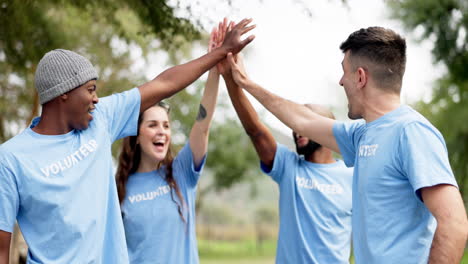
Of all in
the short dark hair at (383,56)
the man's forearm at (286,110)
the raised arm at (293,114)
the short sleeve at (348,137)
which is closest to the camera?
the short dark hair at (383,56)

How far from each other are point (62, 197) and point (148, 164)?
63.9 inches

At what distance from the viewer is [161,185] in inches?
178

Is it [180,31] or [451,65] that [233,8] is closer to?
[180,31]

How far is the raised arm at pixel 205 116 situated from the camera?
14.9ft

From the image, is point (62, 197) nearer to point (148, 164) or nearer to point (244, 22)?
point (148, 164)

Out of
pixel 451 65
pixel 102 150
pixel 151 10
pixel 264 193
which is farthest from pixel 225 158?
pixel 264 193

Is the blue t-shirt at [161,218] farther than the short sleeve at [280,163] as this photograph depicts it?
No

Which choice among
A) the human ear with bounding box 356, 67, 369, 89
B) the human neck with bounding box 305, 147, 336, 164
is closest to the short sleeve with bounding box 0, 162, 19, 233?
the human ear with bounding box 356, 67, 369, 89

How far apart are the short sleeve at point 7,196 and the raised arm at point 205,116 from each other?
172 centimetres

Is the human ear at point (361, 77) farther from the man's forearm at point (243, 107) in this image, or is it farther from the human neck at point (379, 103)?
the man's forearm at point (243, 107)

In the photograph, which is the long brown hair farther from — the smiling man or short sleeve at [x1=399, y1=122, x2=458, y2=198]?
short sleeve at [x1=399, y1=122, x2=458, y2=198]

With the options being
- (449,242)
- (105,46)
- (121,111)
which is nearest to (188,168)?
(121,111)

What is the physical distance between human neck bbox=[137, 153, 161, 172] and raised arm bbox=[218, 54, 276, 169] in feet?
2.46

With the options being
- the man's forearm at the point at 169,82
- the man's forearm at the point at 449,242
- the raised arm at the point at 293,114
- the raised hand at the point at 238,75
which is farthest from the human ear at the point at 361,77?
the raised hand at the point at 238,75
